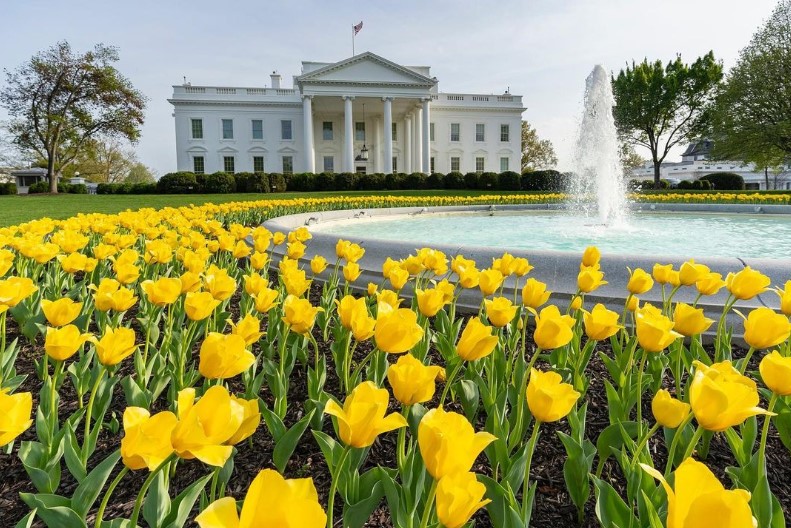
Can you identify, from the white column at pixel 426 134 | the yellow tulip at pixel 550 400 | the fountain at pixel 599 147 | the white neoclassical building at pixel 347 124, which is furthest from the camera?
the white column at pixel 426 134

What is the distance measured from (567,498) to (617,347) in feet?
3.01

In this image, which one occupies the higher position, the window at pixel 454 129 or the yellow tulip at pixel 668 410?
the window at pixel 454 129

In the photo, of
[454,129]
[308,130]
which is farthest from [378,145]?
[308,130]

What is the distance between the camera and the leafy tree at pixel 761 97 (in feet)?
103

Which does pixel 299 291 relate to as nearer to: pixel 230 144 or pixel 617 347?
pixel 617 347

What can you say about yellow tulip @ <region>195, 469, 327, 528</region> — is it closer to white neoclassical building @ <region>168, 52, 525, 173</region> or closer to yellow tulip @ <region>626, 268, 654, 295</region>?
yellow tulip @ <region>626, 268, 654, 295</region>

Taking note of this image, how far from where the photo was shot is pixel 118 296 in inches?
83.7

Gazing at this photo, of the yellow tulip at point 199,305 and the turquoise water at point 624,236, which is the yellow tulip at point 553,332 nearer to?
the yellow tulip at point 199,305

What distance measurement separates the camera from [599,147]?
587 inches

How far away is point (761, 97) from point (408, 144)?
27696 mm

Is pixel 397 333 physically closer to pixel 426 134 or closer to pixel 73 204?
pixel 73 204

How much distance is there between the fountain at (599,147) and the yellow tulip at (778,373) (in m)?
12.7

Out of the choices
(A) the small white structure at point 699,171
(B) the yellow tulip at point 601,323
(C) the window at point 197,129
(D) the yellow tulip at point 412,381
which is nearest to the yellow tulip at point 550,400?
(D) the yellow tulip at point 412,381

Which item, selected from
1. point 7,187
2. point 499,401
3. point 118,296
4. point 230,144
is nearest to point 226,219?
point 118,296
